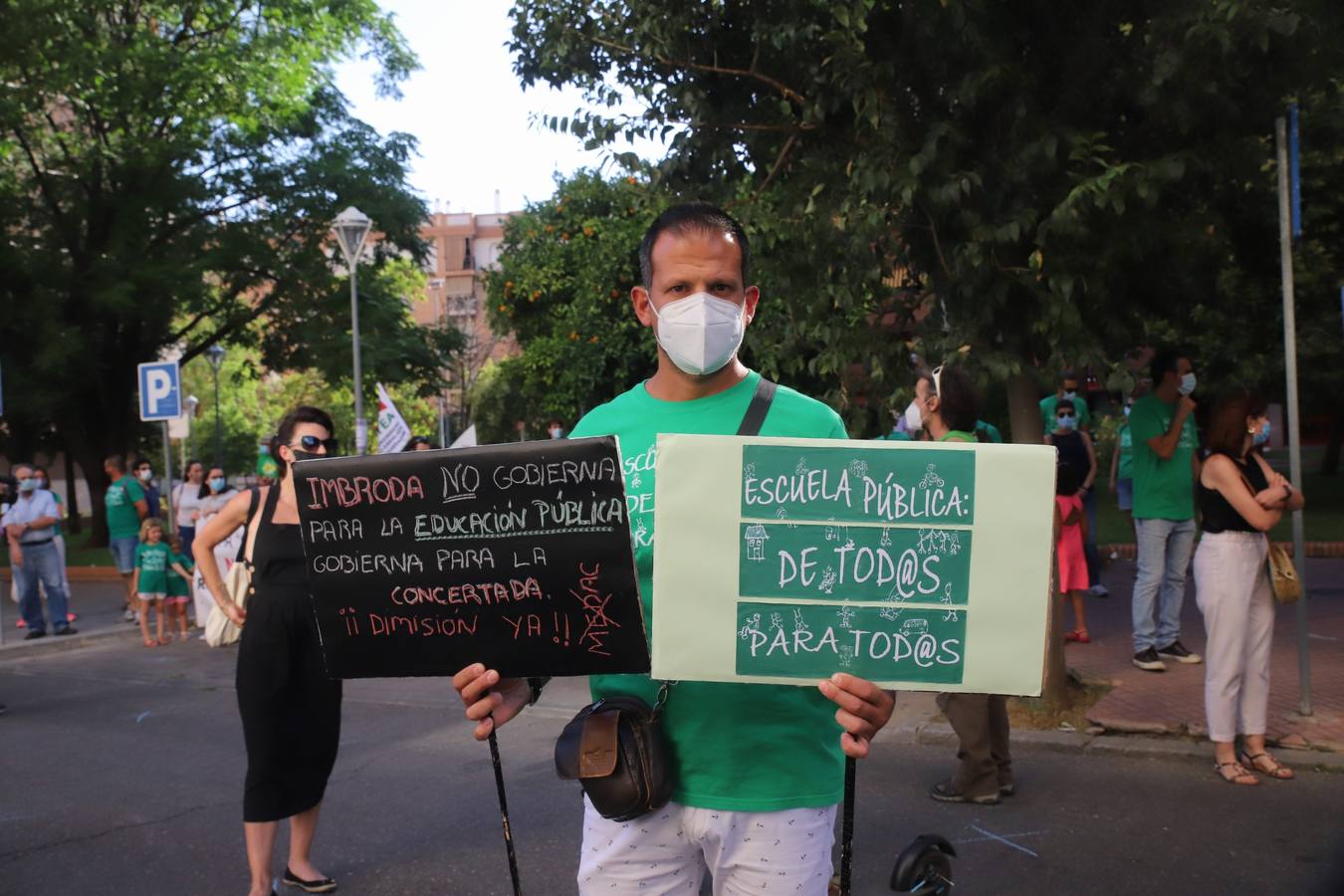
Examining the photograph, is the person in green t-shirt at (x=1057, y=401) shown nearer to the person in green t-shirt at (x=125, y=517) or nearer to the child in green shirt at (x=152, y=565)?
the child in green shirt at (x=152, y=565)

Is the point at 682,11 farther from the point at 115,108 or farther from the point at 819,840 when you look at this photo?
the point at 115,108

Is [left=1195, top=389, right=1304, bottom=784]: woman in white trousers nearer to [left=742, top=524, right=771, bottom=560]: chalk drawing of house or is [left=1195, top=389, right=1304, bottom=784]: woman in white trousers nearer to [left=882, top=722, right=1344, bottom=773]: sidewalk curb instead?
[left=882, top=722, right=1344, bottom=773]: sidewalk curb

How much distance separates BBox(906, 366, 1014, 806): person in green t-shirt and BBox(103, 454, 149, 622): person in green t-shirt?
442 inches

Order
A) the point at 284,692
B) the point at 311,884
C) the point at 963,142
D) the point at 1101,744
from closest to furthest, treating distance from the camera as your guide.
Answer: the point at 284,692 → the point at 311,884 → the point at 963,142 → the point at 1101,744

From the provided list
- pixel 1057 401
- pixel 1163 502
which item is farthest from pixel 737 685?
pixel 1057 401

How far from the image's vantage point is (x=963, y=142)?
6.72 m

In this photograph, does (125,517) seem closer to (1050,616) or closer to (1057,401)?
(1057,401)

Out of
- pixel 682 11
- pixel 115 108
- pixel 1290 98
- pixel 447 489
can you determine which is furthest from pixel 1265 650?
pixel 115 108

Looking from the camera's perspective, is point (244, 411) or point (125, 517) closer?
point (125, 517)

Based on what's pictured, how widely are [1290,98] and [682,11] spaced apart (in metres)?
3.56

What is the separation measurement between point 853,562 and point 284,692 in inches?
126

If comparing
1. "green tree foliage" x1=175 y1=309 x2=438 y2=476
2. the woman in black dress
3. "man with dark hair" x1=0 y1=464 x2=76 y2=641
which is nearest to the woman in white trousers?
the woman in black dress

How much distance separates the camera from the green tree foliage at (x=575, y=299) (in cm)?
2328

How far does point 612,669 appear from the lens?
2.48 metres
